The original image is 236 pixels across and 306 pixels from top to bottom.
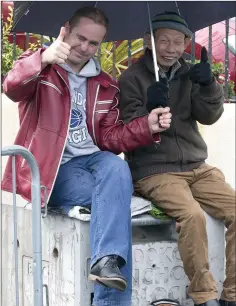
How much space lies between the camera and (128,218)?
13.7 ft

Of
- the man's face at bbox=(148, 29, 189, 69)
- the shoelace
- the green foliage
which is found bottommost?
the shoelace

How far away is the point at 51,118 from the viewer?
173 inches

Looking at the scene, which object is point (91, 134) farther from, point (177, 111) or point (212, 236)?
point (212, 236)

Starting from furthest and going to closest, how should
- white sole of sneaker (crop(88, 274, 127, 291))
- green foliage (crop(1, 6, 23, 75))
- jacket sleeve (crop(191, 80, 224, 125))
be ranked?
green foliage (crop(1, 6, 23, 75)), jacket sleeve (crop(191, 80, 224, 125)), white sole of sneaker (crop(88, 274, 127, 291))

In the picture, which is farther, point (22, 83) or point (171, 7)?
point (171, 7)

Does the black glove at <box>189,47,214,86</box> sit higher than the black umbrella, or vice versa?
the black umbrella

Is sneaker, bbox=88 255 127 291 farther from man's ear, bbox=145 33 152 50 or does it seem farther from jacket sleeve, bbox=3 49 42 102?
man's ear, bbox=145 33 152 50

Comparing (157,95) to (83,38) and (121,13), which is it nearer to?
(83,38)

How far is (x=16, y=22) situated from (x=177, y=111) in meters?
1.27

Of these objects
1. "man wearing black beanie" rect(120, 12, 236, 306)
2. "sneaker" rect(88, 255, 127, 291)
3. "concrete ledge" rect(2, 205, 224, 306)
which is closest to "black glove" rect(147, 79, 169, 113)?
"man wearing black beanie" rect(120, 12, 236, 306)

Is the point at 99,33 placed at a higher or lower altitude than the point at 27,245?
higher

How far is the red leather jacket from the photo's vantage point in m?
4.24

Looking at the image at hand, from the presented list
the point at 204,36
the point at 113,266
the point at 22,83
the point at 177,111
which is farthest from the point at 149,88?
the point at 204,36

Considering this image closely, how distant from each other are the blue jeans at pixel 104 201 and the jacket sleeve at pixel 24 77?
1.72 feet
